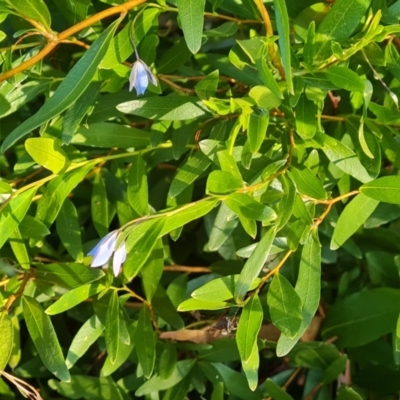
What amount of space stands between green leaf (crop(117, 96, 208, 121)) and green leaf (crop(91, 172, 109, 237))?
16 centimetres

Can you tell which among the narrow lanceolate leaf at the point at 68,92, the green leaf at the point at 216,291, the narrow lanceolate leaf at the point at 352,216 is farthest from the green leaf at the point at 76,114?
the narrow lanceolate leaf at the point at 352,216

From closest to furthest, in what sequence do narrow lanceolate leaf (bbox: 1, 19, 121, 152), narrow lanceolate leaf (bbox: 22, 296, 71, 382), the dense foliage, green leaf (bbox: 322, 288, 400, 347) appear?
narrow lanceolate leaf (bbox: 1, 19, 121, 152)
the dense foliage
narrow lanceolate leaf (bbox: 22, 296, 71, 382)
green leaf (bbox: 322, 288, 400, 347)

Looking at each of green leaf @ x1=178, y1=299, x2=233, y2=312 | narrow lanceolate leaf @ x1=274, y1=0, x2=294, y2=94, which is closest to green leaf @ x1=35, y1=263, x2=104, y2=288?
green leaf @ x1=178, y1=299, x2=233, y2=312

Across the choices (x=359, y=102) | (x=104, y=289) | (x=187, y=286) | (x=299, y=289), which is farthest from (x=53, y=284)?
(x=359, y=102)

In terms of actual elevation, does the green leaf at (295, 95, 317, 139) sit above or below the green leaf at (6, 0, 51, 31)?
below

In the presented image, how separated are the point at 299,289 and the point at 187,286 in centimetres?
24

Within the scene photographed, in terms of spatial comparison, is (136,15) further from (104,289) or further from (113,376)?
(113,376)

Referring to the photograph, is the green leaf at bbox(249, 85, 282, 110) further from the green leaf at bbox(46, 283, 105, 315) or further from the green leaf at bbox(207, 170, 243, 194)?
the green leaf at bbox(46, 283, 105, 315)

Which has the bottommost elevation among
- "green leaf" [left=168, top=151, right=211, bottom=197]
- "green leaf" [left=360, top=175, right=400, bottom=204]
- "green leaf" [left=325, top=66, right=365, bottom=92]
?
"green leaf" [left=360, top=175, right=400, bottom=204]

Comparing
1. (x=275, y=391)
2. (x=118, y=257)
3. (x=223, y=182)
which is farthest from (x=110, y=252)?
(x=275, y=391)

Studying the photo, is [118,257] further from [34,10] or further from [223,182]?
[34,10]

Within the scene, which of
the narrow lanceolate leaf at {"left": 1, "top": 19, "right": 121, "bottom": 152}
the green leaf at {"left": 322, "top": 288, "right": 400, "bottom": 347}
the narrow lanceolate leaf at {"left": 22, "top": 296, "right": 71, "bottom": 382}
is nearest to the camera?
the narrow lanceolate leaf at {"left": 1, "top": 19, "right": 121, "bottom": 152}

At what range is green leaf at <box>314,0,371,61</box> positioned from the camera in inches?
23.1

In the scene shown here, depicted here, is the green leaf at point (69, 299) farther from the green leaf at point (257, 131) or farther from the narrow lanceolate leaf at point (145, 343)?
the green leaf at point (257, 131)
